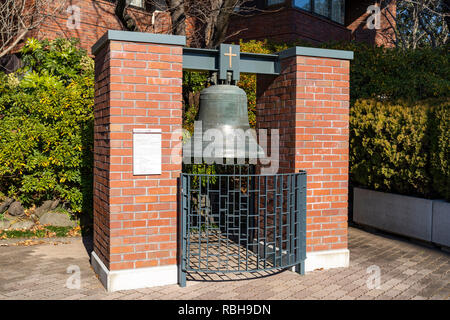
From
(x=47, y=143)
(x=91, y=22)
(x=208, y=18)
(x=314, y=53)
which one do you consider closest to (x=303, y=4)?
(x=208, y=18)

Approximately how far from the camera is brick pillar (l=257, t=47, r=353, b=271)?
17.0 feet

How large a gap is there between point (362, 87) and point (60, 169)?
6.21 metres

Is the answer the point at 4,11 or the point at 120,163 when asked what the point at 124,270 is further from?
the point at 4,11

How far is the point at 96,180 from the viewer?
5230mm

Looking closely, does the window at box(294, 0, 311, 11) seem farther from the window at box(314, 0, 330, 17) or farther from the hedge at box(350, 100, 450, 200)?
the hedge at box(350, 100, 450, 200)

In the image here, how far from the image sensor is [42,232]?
700 centimetres

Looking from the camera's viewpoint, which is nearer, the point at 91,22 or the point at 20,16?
the point at 20,16

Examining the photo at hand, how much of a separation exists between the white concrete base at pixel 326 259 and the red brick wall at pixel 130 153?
5.61ft

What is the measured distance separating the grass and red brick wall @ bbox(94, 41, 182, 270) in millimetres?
2665

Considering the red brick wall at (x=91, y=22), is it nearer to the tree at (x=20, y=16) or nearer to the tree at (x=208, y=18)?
the tree at (x=20, y=16)

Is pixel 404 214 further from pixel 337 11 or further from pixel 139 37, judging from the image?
pixel 337 11

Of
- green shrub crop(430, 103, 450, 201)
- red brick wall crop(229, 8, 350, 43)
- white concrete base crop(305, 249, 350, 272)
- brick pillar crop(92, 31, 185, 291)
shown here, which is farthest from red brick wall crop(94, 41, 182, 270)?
red brick wall crop(229, 8, 350, 43)

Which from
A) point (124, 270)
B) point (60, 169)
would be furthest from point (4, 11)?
point (124, 270)

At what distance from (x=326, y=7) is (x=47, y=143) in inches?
370
